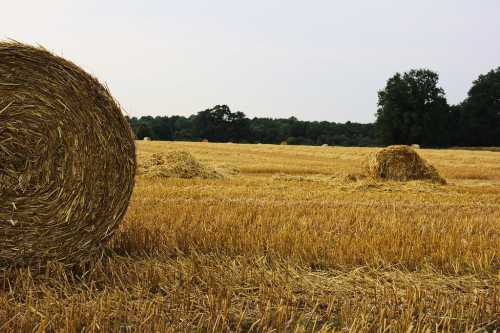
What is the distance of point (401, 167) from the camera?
42.7ft

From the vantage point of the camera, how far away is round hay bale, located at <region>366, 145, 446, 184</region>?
42.3 ft

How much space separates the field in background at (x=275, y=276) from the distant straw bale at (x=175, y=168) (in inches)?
203

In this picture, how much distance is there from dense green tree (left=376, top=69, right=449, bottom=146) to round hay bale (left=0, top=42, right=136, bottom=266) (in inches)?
2024

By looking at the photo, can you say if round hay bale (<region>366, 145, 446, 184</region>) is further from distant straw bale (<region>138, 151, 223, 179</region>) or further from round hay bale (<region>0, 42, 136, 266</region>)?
round hay bale (<region>0, 42, 136, 266</region>)

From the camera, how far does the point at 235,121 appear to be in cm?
6306

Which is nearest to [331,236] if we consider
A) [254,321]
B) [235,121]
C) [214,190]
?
[254,321]

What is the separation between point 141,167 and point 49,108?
29.6ft

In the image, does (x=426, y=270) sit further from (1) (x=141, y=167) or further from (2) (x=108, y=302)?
(1) (x=141, y=167)

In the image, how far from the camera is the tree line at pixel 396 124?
5447cm

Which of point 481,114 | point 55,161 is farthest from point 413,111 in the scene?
point 55,161

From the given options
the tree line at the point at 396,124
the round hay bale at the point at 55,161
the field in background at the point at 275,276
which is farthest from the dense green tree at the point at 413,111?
the round hay bale at the point at 55,161

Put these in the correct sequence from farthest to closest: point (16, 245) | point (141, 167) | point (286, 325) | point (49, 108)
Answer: point (141, 167) → point (49, 108) → point (16, 245) → point (286, 325)

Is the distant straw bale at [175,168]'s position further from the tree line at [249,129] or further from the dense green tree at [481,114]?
the dense green tree at [481,114]

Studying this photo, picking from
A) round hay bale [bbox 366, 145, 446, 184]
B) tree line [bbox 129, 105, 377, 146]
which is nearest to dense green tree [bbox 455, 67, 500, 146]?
tree line [bbox 129, 105, 377, 146]
